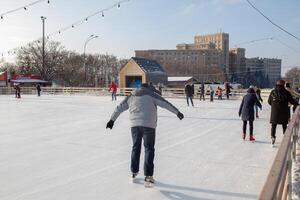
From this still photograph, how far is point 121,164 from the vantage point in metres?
6.34

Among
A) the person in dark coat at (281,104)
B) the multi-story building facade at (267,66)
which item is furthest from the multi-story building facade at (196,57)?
the person in dark coat at (281,104)

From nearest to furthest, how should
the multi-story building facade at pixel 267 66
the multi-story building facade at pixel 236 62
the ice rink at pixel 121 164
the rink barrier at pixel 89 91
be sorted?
the ice rink at pixel 121 164, the rink barrier at pixel 89 91, the multi-story building facade at pixel 236 62, the multi-story building facade at pixel 267 66

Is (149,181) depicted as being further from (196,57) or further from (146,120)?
(196,57)

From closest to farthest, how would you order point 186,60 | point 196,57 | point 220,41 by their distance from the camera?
point 186,60 < point 196,57 < point 220,41

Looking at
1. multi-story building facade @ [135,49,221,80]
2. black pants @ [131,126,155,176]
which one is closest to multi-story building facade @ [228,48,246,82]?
multi-story building facade @ [135,49,221,80]

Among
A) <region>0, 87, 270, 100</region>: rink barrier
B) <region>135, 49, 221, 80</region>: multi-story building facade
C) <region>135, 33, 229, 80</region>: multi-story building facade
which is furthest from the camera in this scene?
<region>135, 33, 229, 80</region>: multi-story building facade

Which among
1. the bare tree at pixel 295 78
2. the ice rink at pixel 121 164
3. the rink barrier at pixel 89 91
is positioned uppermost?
the bare tree at pixel 295 78

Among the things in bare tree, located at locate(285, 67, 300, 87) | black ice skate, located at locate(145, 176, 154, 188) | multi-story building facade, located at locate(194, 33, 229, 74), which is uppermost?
multi-story building facade, located at locate(194, 33, 229, 74)

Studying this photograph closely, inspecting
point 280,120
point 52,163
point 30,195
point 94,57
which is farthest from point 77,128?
point 94,57

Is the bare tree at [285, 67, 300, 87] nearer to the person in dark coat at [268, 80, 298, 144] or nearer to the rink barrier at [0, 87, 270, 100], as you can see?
the rink barrier at [0, 87, 270, 100]

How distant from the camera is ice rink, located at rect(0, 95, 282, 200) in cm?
471

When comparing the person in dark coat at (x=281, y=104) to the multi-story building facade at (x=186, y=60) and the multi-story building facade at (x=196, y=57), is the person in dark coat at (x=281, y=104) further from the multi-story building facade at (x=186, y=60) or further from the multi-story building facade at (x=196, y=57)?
the multi-story building facade at (x=196, y=57)

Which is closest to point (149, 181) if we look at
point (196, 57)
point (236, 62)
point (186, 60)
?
point (186, 60)

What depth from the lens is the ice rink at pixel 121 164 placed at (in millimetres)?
4715
